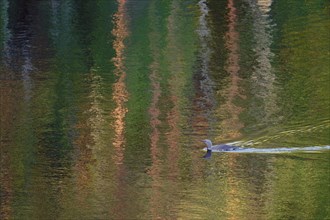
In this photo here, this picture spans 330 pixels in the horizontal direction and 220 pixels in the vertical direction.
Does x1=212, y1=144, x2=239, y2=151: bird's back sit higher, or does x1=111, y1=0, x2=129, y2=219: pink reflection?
x1=212, y1=144, x2=239, y2=151: bird's back

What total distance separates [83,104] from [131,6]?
1095 centimetres

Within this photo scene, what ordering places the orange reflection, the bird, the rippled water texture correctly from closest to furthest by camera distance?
the rippled water texture, the bird, the orange reflection

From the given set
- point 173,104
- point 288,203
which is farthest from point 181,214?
point 173,104

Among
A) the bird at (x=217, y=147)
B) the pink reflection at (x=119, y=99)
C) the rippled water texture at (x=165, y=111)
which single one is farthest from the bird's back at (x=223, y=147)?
the pink reflection at (x=119, y=99)

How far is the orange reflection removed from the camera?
2048 centimetres

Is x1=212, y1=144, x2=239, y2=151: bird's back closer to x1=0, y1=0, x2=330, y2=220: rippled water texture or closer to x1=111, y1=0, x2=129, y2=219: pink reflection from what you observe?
x1=0, y1=0, x2=330, y2=220: rippled water texture

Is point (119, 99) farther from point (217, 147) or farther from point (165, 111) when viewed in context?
point (217, 147)

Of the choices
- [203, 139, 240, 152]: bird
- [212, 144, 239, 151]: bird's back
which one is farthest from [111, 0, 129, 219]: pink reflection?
[212, 144, 239, 151]: bird's back

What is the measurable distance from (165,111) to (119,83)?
2.70 metres

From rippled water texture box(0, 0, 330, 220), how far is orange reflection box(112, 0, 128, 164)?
0.03m

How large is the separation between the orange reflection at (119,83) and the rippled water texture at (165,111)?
3cm

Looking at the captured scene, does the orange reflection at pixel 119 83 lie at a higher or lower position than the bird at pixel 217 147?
lower

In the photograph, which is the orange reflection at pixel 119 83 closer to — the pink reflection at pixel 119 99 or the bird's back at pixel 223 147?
the pink reflection at pixel 119 99

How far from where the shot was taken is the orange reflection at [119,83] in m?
20.5
